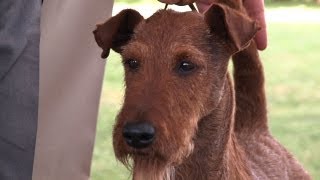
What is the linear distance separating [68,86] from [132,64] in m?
0.67

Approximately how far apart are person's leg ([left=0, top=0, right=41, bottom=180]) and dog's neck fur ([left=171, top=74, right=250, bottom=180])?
41 cm

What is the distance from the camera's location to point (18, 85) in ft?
6.56

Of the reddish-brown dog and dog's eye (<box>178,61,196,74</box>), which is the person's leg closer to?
the reddish-brown dog

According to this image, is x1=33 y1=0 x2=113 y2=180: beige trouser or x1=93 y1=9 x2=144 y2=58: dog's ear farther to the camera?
x1=33 y1=0 x2=113 y2=180: beige trouser

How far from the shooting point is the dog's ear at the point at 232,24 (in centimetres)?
195

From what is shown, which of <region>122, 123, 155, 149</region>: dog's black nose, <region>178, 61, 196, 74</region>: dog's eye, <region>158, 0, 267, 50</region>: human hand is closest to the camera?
<region>122, 123, 155, 149</region>: dog's black nose

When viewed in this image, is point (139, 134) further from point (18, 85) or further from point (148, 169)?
point (18, 85)

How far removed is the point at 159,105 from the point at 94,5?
2.56 feet

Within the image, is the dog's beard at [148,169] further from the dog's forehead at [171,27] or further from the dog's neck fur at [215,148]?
the dog's forehead at [171,27]

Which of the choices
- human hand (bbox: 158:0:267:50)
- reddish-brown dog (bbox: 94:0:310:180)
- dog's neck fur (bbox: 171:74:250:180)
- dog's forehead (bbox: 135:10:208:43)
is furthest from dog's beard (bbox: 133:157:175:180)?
human hand (bbox: 158:0:267:50)

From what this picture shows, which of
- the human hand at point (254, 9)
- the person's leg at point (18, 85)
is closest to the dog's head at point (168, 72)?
the person's leg at point (18, 85)

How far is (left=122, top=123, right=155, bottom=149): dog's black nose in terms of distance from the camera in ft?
5.76

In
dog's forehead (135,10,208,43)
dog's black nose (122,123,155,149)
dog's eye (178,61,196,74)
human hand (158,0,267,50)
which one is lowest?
dog's black nose (122,123,155,149)

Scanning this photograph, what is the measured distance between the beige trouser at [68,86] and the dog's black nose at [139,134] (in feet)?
2.45
